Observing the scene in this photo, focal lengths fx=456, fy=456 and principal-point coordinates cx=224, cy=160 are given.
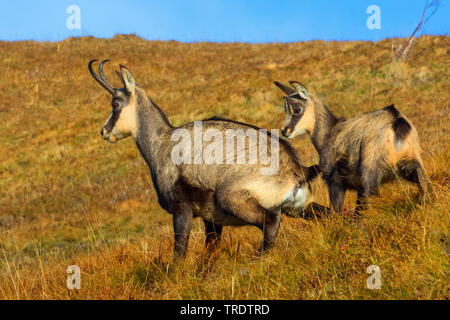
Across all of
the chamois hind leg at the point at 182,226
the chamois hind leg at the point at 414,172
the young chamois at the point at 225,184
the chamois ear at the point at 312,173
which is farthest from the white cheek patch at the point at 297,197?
the chamois hind leg at the point at 414,172

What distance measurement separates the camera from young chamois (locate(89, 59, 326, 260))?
5.12 m

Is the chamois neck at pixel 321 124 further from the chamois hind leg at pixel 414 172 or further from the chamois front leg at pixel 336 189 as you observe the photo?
the chamois hind leg at pixel 414 172

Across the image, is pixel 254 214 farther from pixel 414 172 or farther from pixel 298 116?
pixel 298 116

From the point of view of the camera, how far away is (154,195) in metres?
18.0

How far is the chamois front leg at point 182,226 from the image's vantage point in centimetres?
543

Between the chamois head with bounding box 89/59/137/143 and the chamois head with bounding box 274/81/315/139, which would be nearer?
the chamois head with bounding box 89/59/137/143

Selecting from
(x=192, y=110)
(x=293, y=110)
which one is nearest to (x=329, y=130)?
(x=293, y=110)

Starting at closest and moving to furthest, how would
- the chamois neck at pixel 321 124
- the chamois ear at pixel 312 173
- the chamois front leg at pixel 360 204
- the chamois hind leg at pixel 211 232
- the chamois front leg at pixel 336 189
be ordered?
the chamois ear at pixel 312 173 → the chamois hind leg at pixel 211 232 → the chamois front leg at pixel 360 204 → the chamois front leg at pixel 336 189 → the chamois neck at pixel 321 124

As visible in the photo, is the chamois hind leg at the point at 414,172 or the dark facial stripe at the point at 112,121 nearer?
the chamois hind leg at the point at 414,172

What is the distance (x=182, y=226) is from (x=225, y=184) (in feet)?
2.45

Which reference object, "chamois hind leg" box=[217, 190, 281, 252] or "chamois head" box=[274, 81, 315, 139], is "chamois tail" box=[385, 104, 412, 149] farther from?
"chamois hind leg" box=[217, 190, 281, 252]

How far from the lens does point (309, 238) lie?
4.93m

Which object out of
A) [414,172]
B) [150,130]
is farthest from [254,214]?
[414,172]

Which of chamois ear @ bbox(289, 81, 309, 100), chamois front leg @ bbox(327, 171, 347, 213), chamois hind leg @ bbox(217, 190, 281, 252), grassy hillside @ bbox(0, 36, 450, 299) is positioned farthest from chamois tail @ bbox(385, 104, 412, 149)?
chamois hind leg @ bbox(217, 190, 281, 252)
